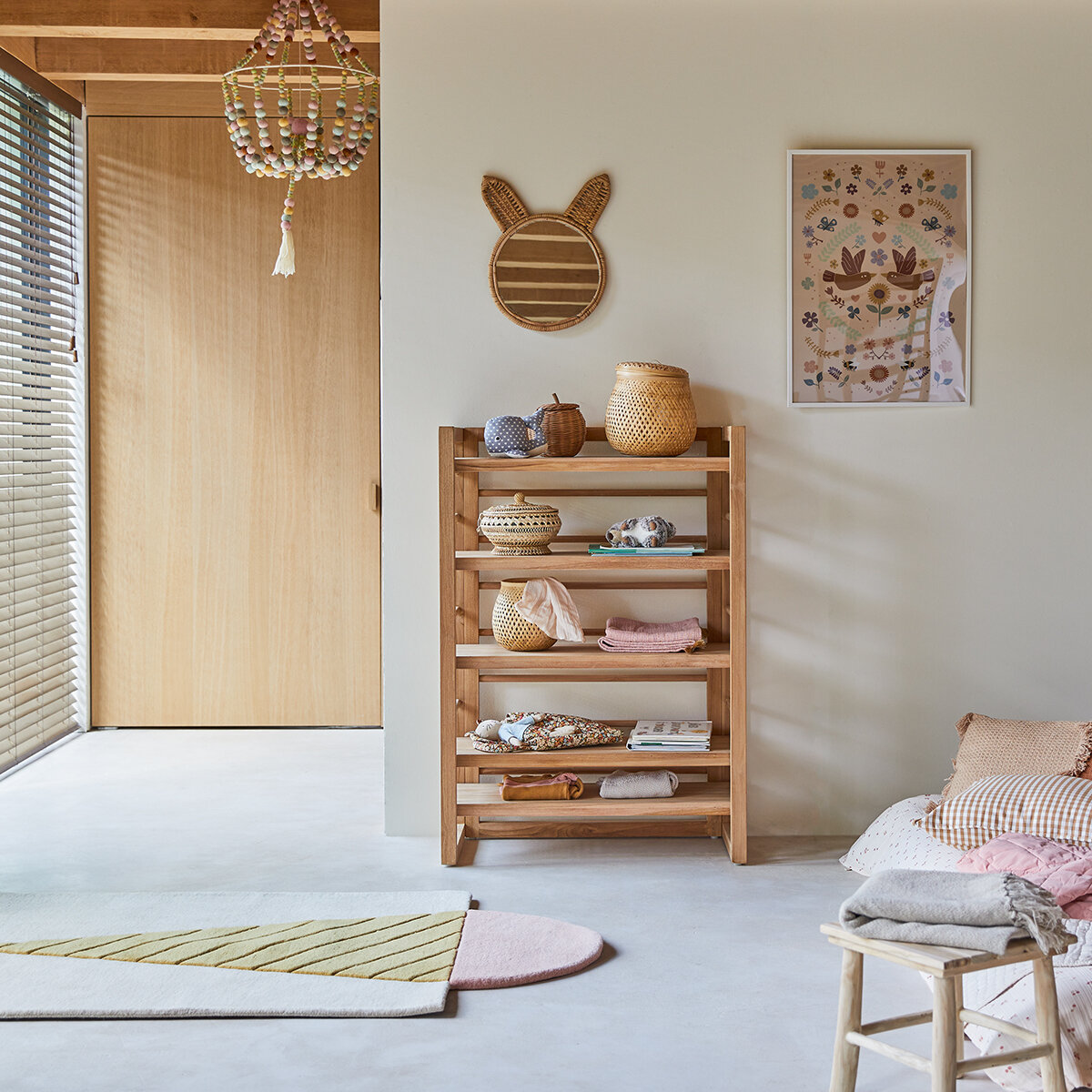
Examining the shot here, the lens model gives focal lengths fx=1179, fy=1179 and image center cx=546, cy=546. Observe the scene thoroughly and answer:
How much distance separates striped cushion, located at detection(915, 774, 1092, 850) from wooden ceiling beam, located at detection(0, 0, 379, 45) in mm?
3310

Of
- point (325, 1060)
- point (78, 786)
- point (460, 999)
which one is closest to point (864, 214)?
point (460, 999)

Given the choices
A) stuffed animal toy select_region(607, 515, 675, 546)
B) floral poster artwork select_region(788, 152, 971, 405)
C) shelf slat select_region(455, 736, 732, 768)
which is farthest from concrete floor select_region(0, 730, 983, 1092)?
floral poster artwork select_region(788, 152, 971, 405)

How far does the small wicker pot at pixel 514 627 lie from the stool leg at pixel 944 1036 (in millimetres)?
1743

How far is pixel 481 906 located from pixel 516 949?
0.33m

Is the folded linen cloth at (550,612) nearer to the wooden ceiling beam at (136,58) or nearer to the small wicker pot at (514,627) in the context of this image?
the small wicker pot at (514,627)

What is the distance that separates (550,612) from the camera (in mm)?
3381

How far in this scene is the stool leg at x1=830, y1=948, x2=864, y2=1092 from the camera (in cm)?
193

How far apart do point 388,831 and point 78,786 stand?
130 cm

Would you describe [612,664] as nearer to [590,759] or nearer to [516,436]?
[590,759]

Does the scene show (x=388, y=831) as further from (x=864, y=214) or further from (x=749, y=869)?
(x=864, y=214)

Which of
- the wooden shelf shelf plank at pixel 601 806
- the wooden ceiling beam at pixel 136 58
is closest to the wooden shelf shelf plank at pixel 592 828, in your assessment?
the wooden shelf shelf plank at pixel 601 806

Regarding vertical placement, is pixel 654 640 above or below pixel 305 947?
above

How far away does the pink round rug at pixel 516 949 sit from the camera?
256 centimetres

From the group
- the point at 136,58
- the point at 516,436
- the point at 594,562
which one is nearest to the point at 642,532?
the point at 594,562
